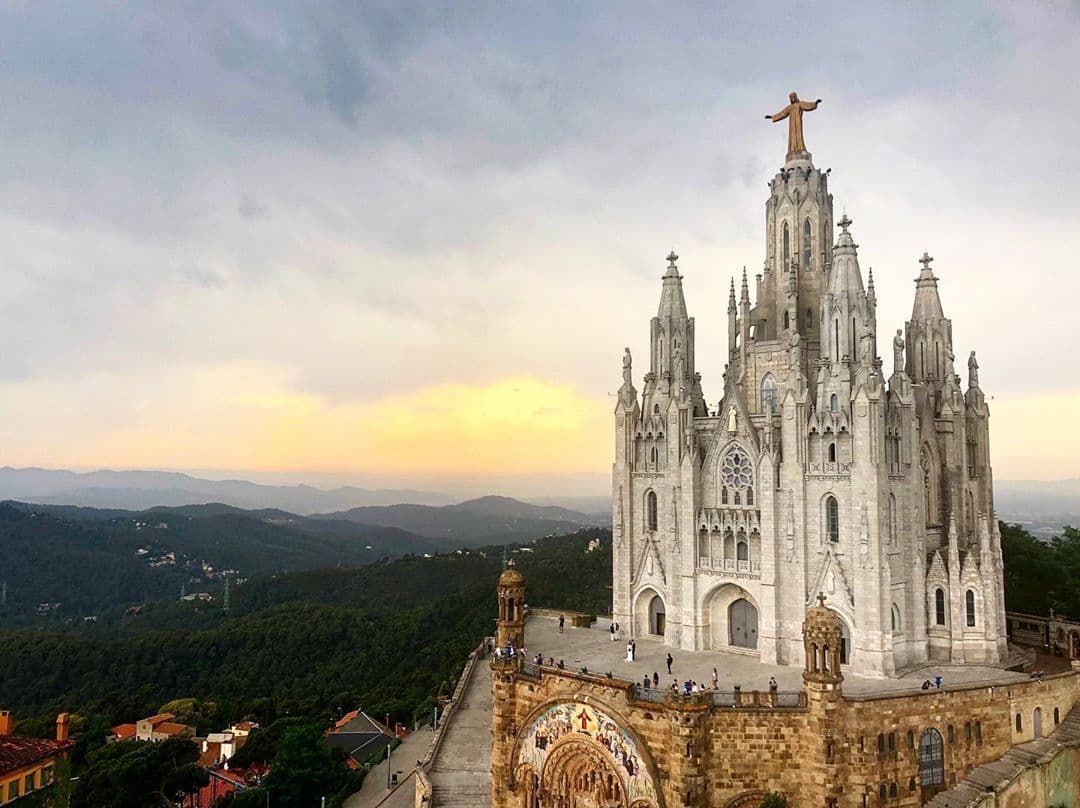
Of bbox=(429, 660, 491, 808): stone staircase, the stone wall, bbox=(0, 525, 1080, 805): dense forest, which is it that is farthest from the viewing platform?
bbox=(0, 525, 1080, 805): dense forest

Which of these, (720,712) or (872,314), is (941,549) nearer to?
(872,314)

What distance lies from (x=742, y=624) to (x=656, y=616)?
4.07 metres

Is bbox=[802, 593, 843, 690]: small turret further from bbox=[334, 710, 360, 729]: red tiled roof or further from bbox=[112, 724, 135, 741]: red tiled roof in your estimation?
bbox=[112, 724, 135, 741]: red tiled roof

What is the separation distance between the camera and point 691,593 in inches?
1252

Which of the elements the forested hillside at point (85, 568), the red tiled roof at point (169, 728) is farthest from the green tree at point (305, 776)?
the forested hillside at point (85, 568)

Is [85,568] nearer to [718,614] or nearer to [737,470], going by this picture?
[718,614]

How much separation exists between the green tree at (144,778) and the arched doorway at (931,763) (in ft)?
110

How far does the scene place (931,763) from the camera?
23.8 meters

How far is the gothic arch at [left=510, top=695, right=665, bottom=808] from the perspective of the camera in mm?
23750

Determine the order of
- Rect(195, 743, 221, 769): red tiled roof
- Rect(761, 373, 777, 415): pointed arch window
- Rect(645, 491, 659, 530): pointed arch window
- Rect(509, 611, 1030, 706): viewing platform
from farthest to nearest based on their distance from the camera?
1. Rect(195, 743, 221, 769): red tiled roof
2. Rect(645, 491, 659, 530): pointed arch window
3. Rect(761, 373, 777, 415): pointed arch window
4. Rect(509, 611, 1030, 706): viewing platform

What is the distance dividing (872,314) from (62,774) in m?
33.5

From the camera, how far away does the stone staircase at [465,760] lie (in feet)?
93.4

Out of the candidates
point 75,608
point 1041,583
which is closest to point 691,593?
point 1041,583

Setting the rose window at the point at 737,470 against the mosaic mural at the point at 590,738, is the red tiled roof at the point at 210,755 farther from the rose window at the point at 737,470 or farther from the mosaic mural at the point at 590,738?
the rose window at the point at 737,470
